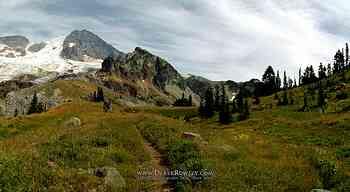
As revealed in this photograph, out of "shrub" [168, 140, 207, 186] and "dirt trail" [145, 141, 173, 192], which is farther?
"shrub" [168, 140, 207, 186]

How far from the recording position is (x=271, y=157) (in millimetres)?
26875

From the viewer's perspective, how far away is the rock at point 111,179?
54.9 feet

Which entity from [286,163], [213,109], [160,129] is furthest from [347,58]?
[286,163]

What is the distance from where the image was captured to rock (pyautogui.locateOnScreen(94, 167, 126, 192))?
54.9 feet

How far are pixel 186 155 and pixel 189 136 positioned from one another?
→ 9.36 metres

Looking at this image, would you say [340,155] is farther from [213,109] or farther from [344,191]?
[213,109]

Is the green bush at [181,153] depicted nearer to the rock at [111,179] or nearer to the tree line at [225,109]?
the rock at [111,179]

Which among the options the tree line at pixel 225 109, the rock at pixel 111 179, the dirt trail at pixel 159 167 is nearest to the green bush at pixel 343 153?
the dirt trail at pixel 159 167

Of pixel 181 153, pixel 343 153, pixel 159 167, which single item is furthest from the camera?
pixel 343 153

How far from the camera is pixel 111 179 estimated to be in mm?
17750

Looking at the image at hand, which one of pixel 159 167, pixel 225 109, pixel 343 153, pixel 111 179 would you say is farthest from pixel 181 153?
pixel 225 109

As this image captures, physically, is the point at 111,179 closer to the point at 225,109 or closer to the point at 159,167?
the point at 159,167

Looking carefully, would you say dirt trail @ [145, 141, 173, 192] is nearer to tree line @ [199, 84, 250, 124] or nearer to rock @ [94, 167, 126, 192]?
rock @ [94, 167, 126, 192]

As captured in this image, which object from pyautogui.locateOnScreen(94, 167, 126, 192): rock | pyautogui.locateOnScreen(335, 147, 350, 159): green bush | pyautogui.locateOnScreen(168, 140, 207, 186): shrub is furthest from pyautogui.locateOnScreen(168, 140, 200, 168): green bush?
pyautogui.locateOnScreen(335, 147, 350, 159): green bush
